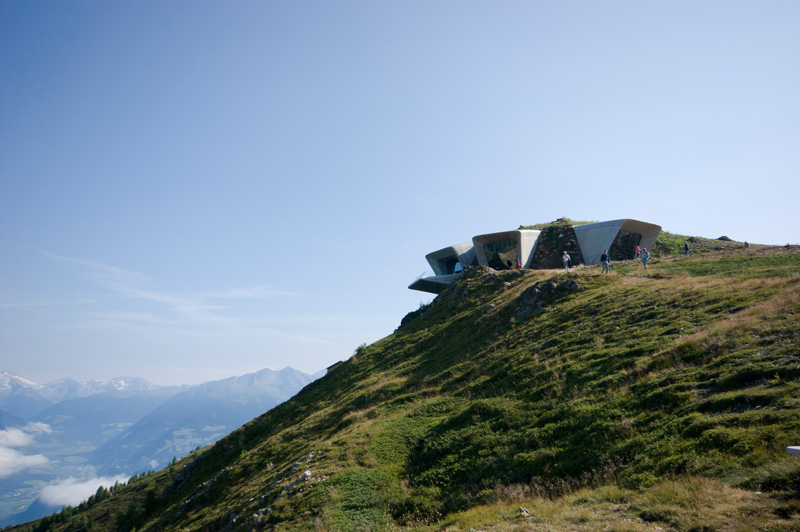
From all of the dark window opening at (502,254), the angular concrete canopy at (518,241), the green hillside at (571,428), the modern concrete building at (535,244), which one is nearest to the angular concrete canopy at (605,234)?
the modern concrete building at (535,244)

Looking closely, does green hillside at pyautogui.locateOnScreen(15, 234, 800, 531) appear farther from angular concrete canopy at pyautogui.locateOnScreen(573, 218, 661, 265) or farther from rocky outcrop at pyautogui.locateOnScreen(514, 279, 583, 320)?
angular concrete canopy at pyautogui.locateOnScreen(573, 218, 661, 265)

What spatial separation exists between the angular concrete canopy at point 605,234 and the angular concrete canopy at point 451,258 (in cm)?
1649

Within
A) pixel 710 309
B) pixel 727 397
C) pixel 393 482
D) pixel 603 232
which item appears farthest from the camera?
pixel 603 232

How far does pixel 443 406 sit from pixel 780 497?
16468mm

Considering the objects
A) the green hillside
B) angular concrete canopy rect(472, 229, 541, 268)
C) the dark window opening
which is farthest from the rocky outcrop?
angular concrete canopy rect(472, 229, 541, 268)

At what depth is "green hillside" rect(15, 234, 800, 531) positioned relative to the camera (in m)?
10.6

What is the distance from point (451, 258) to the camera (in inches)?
2788

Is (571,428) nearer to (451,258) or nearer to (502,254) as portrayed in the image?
(502,254)

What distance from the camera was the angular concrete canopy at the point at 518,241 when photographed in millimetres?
61250

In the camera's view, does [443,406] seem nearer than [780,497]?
No

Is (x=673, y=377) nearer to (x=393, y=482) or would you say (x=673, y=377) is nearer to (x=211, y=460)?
(x=393, y=482)

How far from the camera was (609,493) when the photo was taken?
1145cm

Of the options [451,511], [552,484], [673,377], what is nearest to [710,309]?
[673,377]

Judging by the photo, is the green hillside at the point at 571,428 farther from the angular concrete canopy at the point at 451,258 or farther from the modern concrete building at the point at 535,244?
the angular concrete canopy at the point at 451,258
